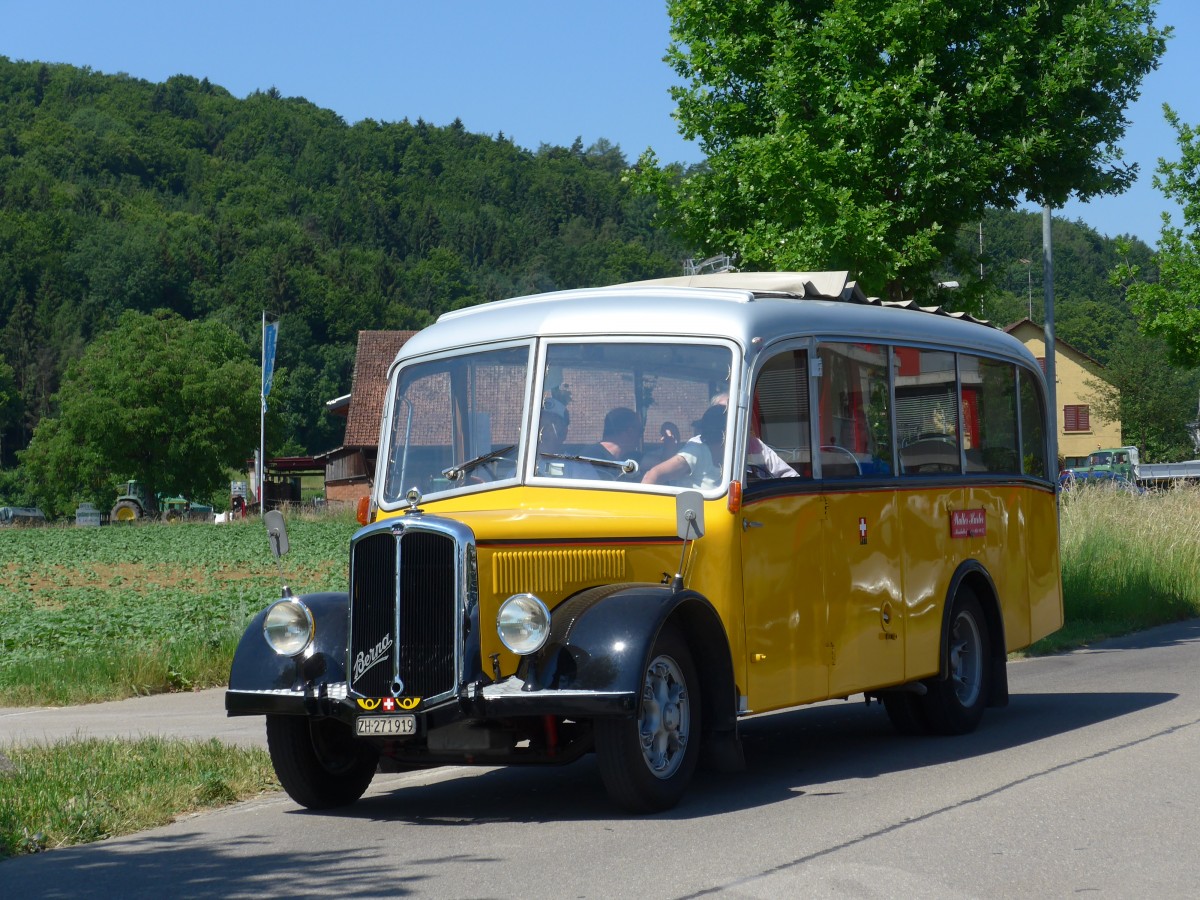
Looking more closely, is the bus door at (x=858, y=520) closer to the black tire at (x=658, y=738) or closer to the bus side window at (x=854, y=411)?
the bus side window at (x=854, y=411)

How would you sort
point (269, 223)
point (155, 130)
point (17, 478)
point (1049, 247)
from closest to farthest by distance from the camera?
1. point (1049, 247)
2. point (17, 478)
3. point (269, 223)
4. point (155, 130)

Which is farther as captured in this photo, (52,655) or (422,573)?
(52,655)

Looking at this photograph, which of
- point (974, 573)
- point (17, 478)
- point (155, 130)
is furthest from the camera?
point (155, 130)

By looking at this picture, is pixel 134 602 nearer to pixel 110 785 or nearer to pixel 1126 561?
pixel 1126 561

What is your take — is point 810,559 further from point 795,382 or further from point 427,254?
point 427,254

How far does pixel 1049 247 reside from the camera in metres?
29.3

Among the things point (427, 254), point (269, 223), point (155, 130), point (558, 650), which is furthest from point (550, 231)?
point (558, 650)

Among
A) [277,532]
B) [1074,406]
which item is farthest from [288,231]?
[277,532]

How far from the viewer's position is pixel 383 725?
7520 mm

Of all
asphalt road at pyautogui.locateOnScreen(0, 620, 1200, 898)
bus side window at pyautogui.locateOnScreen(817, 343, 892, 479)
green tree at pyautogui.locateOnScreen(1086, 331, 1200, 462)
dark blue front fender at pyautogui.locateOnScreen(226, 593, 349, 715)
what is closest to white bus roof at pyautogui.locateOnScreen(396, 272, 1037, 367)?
bus side window at pyautogui.locateOnScreen(817, 343, 892, 479)

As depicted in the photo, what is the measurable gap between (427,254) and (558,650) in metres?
159

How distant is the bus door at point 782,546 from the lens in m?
8.45

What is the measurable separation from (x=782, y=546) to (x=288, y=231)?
475 feet

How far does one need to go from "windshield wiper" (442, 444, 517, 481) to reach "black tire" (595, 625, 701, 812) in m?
1.48
